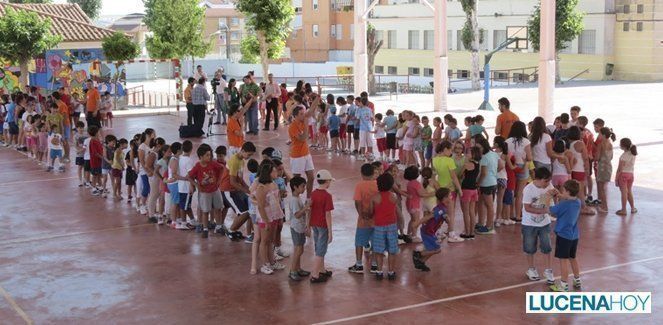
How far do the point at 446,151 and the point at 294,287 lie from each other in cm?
318

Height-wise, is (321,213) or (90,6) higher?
(90,6)

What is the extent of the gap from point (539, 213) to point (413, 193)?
2131 mm

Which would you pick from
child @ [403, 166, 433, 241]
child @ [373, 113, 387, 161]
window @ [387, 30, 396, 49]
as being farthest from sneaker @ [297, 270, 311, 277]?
window @ [387, 30, 396, 49]

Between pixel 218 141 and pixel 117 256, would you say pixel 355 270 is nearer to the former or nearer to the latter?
pixel 117 256

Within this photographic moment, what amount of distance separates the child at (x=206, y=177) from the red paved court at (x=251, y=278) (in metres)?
0.65

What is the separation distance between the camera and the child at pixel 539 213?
10.6m

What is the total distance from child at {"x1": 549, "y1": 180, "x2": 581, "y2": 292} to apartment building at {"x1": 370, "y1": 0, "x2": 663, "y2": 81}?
A: 3377 centimetres

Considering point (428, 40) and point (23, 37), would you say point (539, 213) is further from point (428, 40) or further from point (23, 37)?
point (428, 40)

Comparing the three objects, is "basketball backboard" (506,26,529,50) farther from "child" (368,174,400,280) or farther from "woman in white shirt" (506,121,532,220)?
"child" (368,174,400,280)

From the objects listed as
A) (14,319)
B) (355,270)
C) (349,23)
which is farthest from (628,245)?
(349,23)

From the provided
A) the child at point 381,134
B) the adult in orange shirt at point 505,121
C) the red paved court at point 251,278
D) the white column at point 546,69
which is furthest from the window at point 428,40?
the red paved court at point 251,278

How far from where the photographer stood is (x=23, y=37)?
32906 mm

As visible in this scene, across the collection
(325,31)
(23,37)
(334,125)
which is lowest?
(334,125)

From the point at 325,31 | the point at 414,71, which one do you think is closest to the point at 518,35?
the point at 414,71
